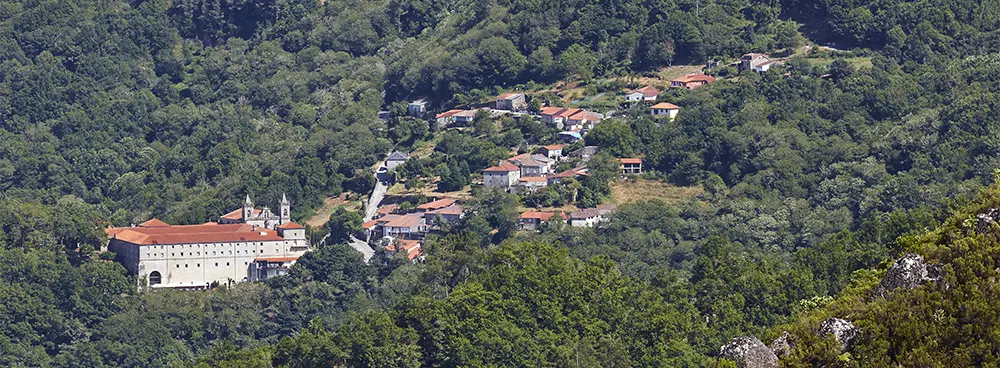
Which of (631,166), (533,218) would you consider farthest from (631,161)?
(533,218)

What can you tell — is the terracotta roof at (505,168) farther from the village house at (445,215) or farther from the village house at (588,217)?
the village house at (588,217)

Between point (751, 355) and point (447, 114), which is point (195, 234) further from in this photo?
point (751, 355)

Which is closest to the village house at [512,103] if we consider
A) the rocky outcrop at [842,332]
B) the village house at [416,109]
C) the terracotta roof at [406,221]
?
the village house at [416,109]

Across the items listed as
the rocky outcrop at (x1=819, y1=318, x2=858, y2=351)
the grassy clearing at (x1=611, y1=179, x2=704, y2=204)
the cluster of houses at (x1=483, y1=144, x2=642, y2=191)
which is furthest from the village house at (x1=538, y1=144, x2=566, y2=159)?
the rocky outcrop at (x1=819, y1=318, x2=858, y2=351)

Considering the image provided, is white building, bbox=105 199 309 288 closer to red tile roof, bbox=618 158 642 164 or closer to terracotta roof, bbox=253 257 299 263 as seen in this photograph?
terracotta roof, bbox=253 257 299 263

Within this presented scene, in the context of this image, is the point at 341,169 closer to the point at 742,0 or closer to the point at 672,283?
the point at 742,0

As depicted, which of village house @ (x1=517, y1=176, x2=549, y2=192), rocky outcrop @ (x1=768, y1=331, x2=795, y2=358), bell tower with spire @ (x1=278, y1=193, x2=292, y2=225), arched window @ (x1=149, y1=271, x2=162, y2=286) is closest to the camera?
rocky outcrop @ (x1=768, y1=331, x2=795, y2=358)
